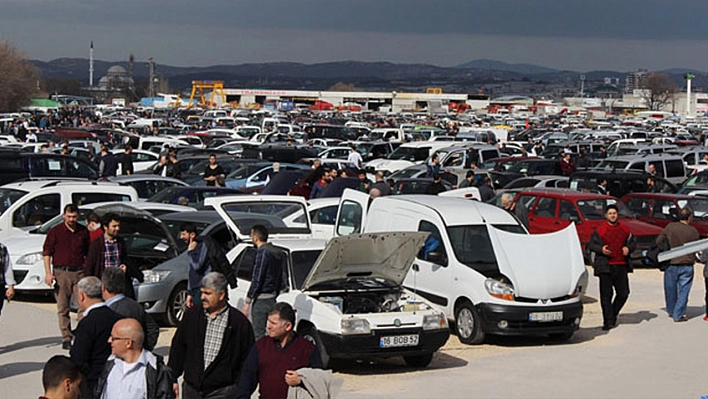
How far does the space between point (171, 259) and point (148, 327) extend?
7.32 meters

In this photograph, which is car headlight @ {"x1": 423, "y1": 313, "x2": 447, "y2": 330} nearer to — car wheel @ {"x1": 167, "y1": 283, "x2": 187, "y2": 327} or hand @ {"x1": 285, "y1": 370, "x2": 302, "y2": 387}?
car wheel @ {"x1": 167, "y1": 283, "x2": 187, "y2": 327}

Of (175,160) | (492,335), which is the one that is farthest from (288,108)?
→ (492,335)

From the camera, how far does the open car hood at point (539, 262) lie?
1448 centimetres

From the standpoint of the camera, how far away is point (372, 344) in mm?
12078

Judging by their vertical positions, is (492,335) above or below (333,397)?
below

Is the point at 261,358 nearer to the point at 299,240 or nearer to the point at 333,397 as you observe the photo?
the point at 333,397

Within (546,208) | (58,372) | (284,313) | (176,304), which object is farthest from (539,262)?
(58,372)

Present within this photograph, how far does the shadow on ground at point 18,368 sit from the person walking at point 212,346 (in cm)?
478

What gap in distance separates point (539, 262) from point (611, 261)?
1616 millimetres

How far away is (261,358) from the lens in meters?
7.41

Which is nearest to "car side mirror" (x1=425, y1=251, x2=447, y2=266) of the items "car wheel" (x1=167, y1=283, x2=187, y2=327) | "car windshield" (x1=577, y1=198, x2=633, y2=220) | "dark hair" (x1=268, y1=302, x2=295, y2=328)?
"car wheel" (x1=167, y1=283, x2=187, y2=327)

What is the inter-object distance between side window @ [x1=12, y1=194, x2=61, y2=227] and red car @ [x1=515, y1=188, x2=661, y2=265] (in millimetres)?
9472

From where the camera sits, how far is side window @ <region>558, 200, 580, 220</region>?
22.4m

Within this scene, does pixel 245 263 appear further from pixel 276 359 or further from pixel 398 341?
pixel 276 359
